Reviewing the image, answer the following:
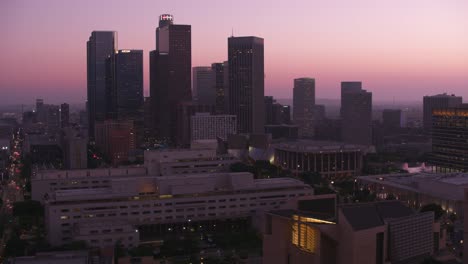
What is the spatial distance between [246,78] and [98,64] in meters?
19.6

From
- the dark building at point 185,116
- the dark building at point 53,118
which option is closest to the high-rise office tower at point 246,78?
the dark building at point 185,116

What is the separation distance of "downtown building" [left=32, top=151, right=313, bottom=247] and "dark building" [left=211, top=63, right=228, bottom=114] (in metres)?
35.6

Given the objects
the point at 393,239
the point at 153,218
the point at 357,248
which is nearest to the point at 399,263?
the point at 393,239

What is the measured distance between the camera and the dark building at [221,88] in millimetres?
54987

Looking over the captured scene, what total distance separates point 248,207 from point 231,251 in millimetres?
3555

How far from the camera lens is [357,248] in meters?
8.63

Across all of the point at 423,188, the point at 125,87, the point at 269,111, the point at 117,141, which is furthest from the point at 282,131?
the point at 423,188

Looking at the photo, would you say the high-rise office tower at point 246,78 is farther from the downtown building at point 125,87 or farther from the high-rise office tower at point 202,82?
the high-rise office tower at point 202,82

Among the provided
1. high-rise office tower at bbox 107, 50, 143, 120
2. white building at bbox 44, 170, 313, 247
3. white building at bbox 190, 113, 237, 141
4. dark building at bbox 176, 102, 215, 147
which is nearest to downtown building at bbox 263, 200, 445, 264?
white building at bbox 44, 170, 313, 247

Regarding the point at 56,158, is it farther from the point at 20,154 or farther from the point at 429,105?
the point at 429,105

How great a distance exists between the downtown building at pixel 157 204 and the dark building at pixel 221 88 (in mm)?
35627

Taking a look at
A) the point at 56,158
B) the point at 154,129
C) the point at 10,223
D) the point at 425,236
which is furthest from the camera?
the point at 154,129

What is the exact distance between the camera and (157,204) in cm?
1730

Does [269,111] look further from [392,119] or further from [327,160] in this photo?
[327,160]
